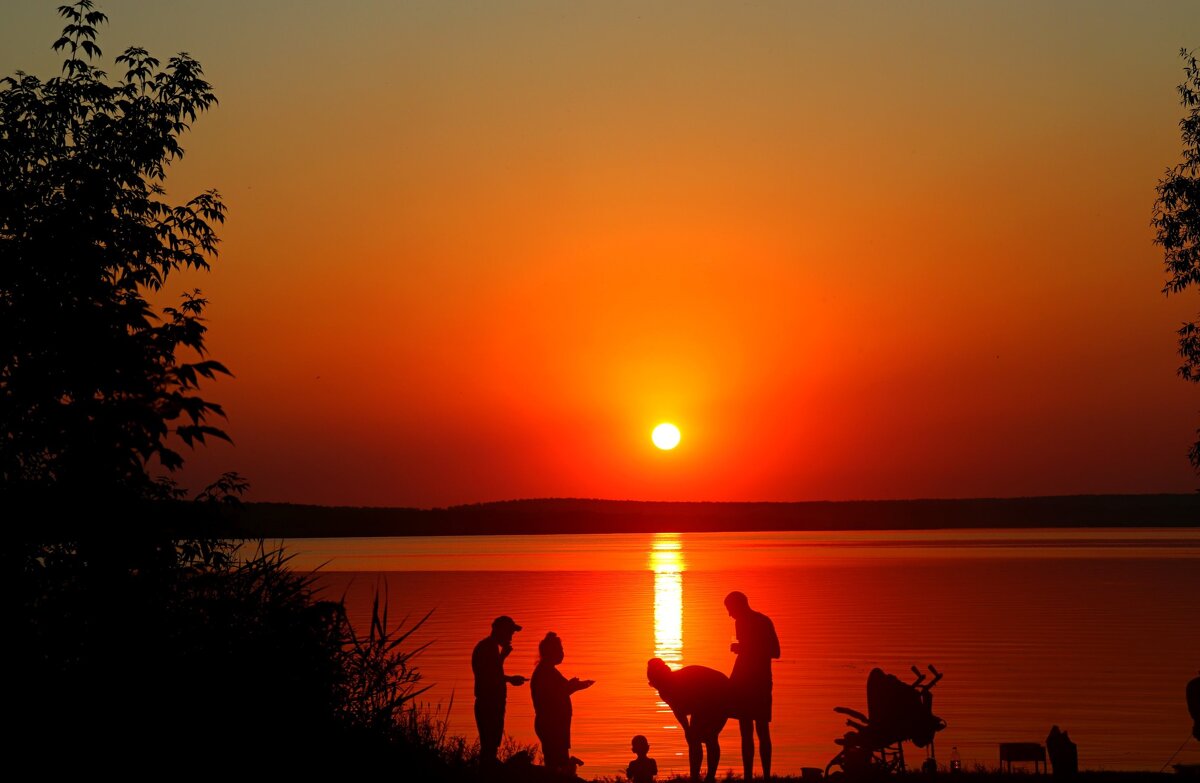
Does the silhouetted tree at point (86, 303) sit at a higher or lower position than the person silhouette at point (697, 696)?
higher

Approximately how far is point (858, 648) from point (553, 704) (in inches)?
1312

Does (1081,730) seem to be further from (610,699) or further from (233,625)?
(233,625)

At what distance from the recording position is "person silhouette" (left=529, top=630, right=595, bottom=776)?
15359 mm

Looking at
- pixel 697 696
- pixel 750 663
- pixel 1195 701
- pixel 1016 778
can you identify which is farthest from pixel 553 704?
pixel 1195 701

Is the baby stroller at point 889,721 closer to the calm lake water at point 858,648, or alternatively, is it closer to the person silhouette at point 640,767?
the person silhouette at point 640,767

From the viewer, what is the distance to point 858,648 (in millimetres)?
47188

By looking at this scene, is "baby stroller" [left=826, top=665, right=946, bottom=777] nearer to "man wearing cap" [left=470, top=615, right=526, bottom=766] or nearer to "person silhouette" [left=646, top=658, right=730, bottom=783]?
"person silhouette" [left=646, top=658, right=730, bottom=783]

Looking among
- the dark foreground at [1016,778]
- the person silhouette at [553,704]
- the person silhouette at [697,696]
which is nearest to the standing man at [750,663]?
the person silhouette at [697,696]

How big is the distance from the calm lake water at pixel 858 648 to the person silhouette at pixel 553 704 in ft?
6.43

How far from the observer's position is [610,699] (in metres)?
35.2

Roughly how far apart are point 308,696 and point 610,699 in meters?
21.6

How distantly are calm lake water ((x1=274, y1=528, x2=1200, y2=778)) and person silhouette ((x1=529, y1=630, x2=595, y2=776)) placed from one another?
1.96m

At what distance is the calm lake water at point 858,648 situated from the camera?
2895 cm

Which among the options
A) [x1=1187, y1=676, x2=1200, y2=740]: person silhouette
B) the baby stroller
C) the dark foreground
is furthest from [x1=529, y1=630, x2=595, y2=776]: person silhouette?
[x1=1187, y1=676, x2=1200, y2=740]: person silhouette
